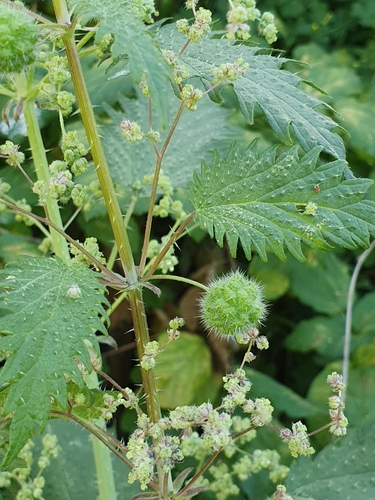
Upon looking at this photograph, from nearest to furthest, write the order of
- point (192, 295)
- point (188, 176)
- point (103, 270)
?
1. point (103, 270)
2. point (188, 176)
3. point (192, 295)

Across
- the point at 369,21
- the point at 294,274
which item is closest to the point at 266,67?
the point at 294,274

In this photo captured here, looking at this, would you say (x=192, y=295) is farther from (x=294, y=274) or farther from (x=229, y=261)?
(x=294, y=274)

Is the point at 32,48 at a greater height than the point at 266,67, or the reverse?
the point at 32,48

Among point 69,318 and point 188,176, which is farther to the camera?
point 188,176

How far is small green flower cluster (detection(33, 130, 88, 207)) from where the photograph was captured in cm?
71

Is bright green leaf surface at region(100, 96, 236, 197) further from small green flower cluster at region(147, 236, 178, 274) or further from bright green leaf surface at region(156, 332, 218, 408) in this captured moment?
bright green leaf surface at region(156, 332, 218, 408)

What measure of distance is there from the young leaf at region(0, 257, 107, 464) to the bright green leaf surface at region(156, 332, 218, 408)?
3.13 feet

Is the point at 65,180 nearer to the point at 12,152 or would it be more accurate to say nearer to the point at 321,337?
the point at 12,152

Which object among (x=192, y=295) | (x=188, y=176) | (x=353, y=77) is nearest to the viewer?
(x=188, y=176)

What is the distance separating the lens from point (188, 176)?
3.91 feet

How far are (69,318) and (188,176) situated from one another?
598 mm

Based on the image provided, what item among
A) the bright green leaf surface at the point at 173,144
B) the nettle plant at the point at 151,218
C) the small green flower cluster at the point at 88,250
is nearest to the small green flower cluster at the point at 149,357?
the nettle plant at the point at 151,218

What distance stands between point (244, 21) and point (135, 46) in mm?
182

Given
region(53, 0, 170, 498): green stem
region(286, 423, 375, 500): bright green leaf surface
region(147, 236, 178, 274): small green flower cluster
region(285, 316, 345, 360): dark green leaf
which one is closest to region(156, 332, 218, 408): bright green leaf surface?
region(285, 316, 345, 360): dark green leaf
